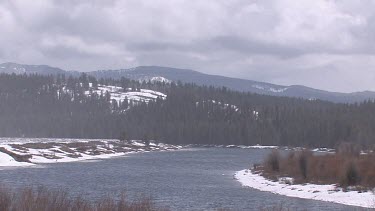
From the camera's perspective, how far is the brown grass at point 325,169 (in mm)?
55281

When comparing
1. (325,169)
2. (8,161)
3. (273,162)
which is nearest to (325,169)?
(325,169)

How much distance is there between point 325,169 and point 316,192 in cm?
883

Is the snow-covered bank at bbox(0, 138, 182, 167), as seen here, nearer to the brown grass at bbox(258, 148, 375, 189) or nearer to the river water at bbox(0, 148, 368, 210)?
the river water at bbox(0, 148, 368, 210)

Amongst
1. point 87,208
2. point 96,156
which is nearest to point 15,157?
point 96,156

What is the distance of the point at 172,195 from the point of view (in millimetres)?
55375

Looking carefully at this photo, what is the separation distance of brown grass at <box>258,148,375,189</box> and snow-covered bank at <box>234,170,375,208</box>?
1604 millimetres

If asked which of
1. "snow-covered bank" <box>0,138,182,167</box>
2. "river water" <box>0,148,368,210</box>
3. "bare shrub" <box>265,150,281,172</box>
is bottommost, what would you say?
"snow-covered bank" <box>0,138,182,167</box>

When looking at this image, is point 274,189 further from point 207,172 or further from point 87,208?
point 87,208

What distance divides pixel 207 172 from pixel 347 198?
3888 centimetres

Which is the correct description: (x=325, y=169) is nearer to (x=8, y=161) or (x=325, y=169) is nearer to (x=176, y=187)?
(x=176, y=187)

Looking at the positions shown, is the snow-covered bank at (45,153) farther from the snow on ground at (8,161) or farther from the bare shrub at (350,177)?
the bare shrub at (350,177)

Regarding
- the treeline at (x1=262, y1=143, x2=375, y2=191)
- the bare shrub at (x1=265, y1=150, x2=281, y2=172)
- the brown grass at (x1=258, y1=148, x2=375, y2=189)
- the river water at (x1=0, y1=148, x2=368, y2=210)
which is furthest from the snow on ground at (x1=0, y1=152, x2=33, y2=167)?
the bare shrub at (x1=265, y1=150, x2=281, y2=172)

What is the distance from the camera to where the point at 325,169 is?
63.3 m

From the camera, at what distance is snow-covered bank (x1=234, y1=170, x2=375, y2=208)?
48719 millimetres
